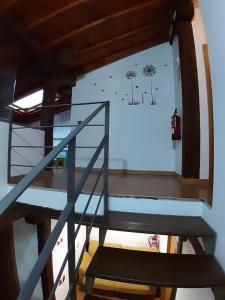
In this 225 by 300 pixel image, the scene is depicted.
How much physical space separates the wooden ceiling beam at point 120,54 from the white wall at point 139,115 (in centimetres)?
8

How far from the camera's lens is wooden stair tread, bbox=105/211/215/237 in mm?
1439

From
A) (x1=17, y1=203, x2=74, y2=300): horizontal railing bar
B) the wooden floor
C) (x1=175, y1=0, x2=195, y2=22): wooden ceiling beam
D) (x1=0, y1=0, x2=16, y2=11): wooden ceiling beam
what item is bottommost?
(x1=17, y1=203, x2=74, y2=300): horizontal railing bar

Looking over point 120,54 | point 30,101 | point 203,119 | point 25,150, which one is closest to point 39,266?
point 203,119

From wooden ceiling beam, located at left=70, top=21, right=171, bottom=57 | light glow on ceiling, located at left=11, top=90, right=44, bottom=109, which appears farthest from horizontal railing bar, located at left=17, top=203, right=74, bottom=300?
light glow on ceiling, located at left=11, top=90, right=44, bottom=109

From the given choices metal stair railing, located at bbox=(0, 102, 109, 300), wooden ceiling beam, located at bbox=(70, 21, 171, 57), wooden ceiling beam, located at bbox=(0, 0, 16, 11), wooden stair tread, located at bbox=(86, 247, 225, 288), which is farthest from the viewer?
wooden ceiling beam, located at bbox=(70, 21, 171, 57)

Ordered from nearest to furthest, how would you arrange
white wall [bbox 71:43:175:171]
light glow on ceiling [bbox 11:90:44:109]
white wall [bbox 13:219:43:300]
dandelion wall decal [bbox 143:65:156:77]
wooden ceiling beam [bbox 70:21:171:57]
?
white wall [bbox 13:219:43:300]
wooden ceiling beam [bbox 70:21:171:57]
white wall [bbox 71:43:175:171]
dandelion wall decal [bbox 143:65:156:77]
light glow on ceiling [bbox 11:90:44:109]

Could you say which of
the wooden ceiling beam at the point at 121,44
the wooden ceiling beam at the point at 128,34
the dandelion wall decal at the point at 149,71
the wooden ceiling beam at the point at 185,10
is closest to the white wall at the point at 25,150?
the wooden ceiling beam at the point at 121,44

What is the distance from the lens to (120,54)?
4305 mm

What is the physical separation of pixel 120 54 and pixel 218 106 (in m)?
3.28

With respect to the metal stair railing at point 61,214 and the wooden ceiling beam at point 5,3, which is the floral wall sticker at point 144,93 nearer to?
the wooden ceiling beam at point 5,3

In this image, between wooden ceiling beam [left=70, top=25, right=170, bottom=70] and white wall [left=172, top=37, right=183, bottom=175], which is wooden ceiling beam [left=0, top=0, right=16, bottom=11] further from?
white wall [left=172, top=37, right=183, bottom=175]

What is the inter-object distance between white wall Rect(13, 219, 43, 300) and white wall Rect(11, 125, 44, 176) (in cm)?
94

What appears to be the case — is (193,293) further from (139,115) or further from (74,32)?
(74,32)

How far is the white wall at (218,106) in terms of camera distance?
131 cm
